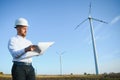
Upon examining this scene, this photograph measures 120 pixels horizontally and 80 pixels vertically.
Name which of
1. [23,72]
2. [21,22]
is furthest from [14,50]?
[21,22]

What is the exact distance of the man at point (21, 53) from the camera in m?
4.85

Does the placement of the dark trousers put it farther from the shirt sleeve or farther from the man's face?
the man's face

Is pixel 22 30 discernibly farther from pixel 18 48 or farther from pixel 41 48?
pixel 41 48

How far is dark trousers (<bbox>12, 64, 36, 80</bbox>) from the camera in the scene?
191 inches

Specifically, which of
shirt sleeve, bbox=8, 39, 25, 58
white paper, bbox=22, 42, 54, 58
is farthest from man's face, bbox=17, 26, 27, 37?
white paper, bbox=22, 42, 54, 58

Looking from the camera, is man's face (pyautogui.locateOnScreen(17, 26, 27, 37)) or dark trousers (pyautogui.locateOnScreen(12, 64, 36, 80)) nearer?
dark trousers (pyautogui.locateOnScreen(12, 64, 36, 80))

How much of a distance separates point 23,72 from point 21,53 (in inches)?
15.6

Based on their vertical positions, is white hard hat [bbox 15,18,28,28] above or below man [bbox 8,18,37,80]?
above

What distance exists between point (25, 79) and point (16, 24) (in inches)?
47.3

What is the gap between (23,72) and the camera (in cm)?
490

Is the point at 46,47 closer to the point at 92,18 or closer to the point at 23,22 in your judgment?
the point at 23,22

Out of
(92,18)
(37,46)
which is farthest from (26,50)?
(92,18)

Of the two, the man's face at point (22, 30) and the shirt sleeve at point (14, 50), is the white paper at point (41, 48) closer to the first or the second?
the shirt sleeve at point (14, 50)

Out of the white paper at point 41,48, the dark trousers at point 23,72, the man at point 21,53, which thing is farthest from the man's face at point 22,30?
the dark trousers at point 23,72
